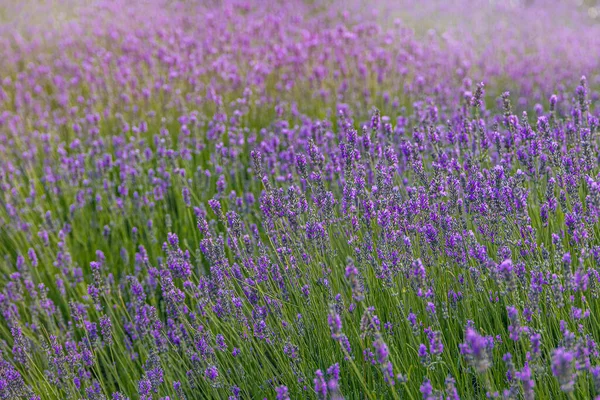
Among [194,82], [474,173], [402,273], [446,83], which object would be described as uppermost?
[194,82]

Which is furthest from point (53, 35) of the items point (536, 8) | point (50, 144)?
point (536, 8)

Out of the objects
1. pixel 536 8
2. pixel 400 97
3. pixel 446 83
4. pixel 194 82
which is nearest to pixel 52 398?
pixel 194 82

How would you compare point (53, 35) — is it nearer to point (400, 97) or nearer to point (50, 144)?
point (50, 144)

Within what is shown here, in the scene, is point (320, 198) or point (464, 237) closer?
Result: point (464, 237)

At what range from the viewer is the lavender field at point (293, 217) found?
234cm

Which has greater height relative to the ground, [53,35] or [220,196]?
[53,35]

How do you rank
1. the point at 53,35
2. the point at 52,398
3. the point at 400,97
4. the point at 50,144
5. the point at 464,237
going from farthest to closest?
the point at 53,35, the point at 400,97, the point at 50,144, the point at 52,398, the point at 464,237

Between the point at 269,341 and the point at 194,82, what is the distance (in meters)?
3.46

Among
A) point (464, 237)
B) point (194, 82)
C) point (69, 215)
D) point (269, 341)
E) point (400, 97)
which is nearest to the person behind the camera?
point (269, 341)

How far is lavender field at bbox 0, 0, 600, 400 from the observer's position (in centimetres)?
234

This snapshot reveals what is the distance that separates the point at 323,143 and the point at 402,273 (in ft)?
4.66

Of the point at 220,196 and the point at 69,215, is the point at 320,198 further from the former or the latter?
the point at 69,215

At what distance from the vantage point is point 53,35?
8305 mm

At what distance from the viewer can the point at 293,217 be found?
2.68 metres
